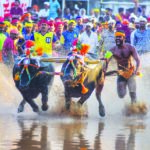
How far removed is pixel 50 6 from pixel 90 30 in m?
6.26

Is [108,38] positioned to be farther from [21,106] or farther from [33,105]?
[33,105]

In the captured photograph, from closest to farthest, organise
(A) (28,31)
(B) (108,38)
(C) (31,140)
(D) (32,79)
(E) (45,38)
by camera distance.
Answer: (C) (31,140), (D) (32,79), (E) (45,38), (A) (28,31), (B) (108,38)

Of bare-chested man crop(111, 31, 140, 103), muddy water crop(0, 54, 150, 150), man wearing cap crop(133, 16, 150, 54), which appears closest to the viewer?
muddy water crop(0, 54, 150, 150)

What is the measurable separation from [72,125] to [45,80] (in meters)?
1.92

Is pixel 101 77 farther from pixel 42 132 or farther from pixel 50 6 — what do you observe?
pixel 50 6

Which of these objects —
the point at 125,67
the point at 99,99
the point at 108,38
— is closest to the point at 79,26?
the point at 108,38

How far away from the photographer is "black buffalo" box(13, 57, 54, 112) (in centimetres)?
1673

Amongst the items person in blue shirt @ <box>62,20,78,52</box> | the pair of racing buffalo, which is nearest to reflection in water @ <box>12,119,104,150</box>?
the pair of racing buffalo

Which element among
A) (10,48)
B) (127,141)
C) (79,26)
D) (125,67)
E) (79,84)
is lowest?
(127,141)

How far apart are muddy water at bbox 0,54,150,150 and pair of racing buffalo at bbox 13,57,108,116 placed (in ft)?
0.77

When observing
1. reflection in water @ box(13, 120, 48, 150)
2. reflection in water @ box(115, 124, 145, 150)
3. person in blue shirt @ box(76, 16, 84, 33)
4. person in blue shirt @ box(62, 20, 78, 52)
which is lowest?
reflection in water @ box(115, 124, 145, 150)

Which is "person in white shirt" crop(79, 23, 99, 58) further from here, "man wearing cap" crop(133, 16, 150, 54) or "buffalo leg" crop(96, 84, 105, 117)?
"buffalo leg" crop(96, 84, 105, 117)

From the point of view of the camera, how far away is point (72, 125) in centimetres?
1538

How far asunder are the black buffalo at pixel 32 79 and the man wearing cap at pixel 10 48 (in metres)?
3.02
